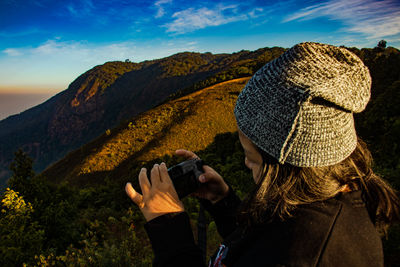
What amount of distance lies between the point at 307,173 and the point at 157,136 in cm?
2439

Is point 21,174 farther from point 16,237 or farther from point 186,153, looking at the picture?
point 186,153

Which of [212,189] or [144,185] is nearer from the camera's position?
[144,185]

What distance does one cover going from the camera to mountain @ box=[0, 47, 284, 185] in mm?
93625

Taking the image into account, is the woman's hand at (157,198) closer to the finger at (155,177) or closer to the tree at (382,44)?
the finger at (155,177)

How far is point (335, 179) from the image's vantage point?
981mm

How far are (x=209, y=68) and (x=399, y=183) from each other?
9891 cm

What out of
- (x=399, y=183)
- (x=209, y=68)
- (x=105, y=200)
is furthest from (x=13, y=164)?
(x=209, y=68)

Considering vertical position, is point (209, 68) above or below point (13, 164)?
above

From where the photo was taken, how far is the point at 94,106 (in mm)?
118062

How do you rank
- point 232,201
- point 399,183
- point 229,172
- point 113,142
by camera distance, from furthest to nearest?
1. point 113,142
2. point 229,172
3. point 399,183
4. point 232,201

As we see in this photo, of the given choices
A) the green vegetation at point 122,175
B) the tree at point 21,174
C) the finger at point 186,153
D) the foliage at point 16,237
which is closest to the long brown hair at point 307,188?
the finger at point 186,153

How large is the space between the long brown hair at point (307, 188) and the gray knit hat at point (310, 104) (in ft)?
0.27

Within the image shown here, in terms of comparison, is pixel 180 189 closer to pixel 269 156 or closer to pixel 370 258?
pixel 269 156

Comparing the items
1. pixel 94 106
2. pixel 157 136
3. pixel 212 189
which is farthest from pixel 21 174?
pixel 94 106
